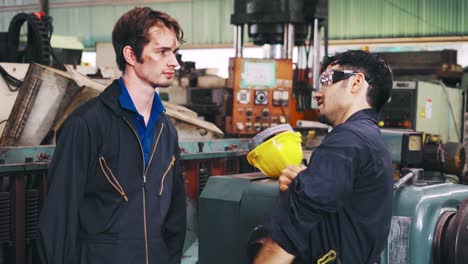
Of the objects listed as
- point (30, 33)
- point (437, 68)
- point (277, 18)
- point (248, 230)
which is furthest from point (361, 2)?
point (248, 230)

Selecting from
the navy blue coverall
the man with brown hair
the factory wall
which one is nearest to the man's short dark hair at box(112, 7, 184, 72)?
the man with brown hair

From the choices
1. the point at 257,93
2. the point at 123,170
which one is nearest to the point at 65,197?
the point at 123,170

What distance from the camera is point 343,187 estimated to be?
144cm

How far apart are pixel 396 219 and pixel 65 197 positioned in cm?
94

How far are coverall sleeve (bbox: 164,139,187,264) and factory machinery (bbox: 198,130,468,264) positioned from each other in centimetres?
21

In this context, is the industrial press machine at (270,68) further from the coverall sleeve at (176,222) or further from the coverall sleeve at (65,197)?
the coverall sleeve at (65,197)

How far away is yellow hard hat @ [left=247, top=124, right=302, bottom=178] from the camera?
1882mm

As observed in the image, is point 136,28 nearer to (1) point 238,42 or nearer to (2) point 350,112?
(2) point 350,112

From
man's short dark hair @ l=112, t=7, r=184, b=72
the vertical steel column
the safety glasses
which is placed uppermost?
man's short dark hair @ l=112, t=7, r=184, b=72

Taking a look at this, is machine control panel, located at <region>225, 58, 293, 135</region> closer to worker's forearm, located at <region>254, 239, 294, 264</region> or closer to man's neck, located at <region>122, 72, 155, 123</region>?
man's neck, located at <region>122, 72, 155, 123</region>

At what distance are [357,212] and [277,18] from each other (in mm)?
4594

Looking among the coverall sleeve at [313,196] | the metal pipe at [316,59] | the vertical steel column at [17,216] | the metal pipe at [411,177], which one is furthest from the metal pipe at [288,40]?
the coverall sleeve at [313,196]

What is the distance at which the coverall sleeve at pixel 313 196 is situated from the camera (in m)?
1.43

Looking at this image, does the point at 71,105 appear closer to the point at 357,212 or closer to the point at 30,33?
the point at 30,33
